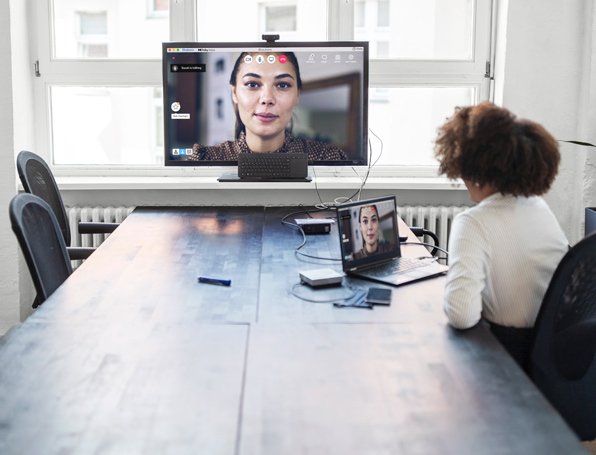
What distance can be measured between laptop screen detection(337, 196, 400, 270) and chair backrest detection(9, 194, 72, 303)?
896 millimetres

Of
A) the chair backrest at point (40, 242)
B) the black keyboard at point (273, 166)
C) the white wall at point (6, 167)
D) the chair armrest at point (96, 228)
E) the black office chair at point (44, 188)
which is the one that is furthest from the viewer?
the white wall at point (6, 167)

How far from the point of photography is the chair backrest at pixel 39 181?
8.66ft

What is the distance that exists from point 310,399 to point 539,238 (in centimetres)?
79

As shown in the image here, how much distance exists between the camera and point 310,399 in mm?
1206

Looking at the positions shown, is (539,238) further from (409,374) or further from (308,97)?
(308,97)

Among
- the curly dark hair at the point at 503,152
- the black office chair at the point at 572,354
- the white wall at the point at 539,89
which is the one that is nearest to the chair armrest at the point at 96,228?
the white wall at the point at 539,89

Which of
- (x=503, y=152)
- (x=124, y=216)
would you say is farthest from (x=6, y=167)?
(x=503, y=152)

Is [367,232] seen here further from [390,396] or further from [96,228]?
[96,228]

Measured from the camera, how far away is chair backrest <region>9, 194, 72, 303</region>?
1896 millimetres

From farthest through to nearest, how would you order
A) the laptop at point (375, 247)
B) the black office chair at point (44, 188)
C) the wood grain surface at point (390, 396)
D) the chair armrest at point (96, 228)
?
the chair armrest at point (96, 228) < the black office chair at point (44, 188) < the laptop at point (375, 247) < the wood grain surface at point (390, 396)

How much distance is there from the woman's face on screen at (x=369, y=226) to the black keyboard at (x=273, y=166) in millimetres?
1083

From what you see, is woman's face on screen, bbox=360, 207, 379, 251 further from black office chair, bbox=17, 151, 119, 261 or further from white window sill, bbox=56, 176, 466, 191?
white window sill, bbox=56, 176, 466, 191

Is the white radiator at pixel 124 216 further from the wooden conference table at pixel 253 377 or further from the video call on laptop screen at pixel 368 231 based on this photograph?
the wooden conference table at pixel 253 377

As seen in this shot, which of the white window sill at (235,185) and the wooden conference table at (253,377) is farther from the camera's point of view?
the white window sill at (235,185)
